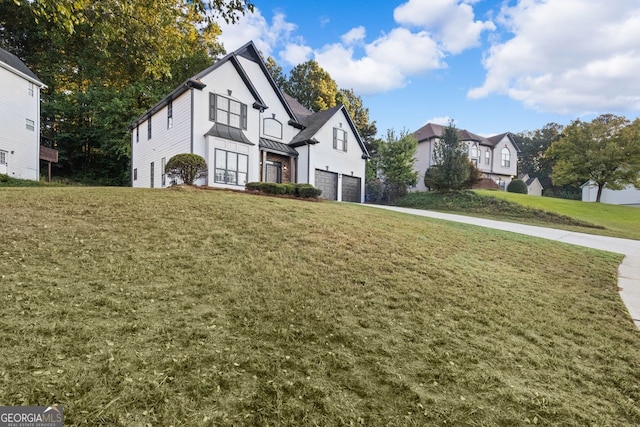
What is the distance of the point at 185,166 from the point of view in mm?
12789

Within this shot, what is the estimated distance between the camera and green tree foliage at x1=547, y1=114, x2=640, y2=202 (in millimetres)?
24531

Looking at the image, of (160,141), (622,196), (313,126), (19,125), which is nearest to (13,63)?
(19,125)

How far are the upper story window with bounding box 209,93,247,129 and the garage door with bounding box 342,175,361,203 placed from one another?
313 inches

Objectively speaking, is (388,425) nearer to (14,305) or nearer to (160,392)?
(160,392)

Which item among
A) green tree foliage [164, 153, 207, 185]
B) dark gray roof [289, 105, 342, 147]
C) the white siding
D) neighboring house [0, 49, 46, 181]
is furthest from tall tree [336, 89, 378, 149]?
neighboring house [0, 49, 46, 181]

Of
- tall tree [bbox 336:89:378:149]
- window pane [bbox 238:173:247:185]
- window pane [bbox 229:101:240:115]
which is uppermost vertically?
tall tree [bbox 336:89:378:149]

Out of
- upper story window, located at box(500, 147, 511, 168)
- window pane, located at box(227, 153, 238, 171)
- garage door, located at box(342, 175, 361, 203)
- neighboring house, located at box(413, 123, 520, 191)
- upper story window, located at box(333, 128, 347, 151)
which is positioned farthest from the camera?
upper story window, located at box(500, 147, 511, 168)

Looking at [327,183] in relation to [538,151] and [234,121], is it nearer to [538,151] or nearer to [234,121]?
[234,121]

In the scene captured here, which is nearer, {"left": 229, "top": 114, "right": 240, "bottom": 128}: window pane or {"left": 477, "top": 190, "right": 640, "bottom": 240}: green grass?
{"left": 229, "top": 114, "right": 240, "bottom": 128}: window pane

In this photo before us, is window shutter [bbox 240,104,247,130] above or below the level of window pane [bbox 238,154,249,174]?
above

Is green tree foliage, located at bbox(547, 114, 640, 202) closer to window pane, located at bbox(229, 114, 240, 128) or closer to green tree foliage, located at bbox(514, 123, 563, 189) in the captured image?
green tree foliage, located at bbox(514, 123, 563, 189)

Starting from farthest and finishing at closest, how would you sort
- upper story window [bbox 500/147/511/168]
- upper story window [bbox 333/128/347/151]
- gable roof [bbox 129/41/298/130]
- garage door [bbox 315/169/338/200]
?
upper story window [bbox 500/147/511/168] → upper story window [bbox 333/128/347/151] → garage door [bbox 315/169/338/200] → gable roof [bbox 129/41/298/130]

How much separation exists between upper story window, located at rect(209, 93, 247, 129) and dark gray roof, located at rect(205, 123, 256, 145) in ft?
0.88

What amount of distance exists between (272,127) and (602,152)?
26622mm
